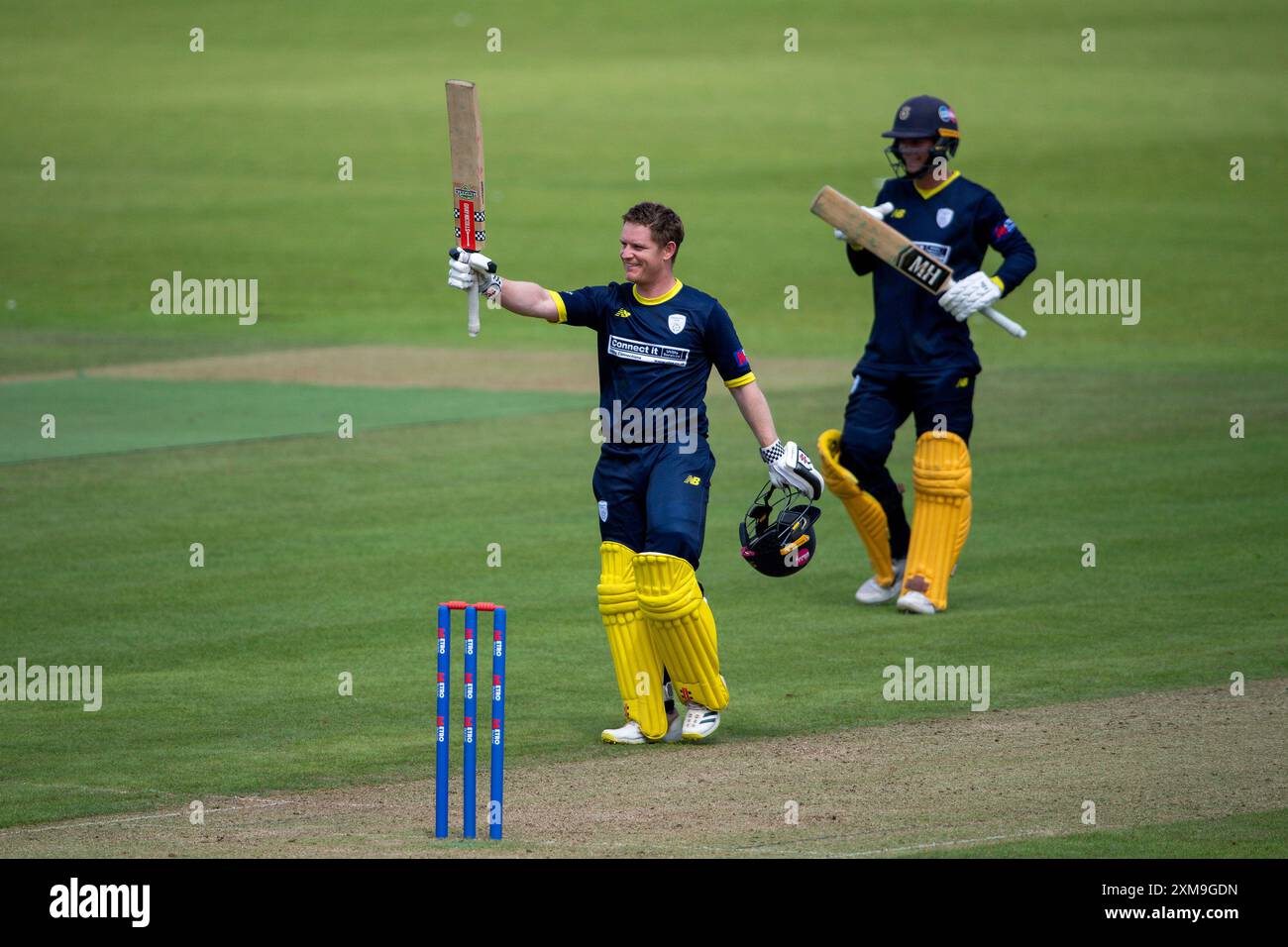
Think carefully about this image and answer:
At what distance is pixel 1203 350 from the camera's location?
2786cm

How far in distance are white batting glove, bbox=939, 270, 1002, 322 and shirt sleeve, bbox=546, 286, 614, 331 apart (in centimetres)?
333

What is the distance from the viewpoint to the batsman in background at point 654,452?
984cm

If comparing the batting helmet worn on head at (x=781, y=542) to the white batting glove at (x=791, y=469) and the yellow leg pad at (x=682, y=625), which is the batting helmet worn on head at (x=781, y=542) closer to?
the white batting glove at (x=791, y=469)

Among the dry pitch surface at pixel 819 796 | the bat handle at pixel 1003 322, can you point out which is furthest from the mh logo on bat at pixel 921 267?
the dry pitch surface at pixel 819 796

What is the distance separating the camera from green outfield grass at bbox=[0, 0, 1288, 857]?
11.2 meters

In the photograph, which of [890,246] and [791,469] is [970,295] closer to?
[890,246]

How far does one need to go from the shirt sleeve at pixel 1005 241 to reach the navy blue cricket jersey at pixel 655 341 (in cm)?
363

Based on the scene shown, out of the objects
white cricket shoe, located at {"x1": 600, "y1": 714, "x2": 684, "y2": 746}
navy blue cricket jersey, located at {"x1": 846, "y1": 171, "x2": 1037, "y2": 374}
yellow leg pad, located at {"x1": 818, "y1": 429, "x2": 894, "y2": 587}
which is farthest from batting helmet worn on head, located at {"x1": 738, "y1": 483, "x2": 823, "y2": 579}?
navy blue cricket jersey, located at {"x1": 846, "y1": 171, "x2": 1037, "y2": 374}

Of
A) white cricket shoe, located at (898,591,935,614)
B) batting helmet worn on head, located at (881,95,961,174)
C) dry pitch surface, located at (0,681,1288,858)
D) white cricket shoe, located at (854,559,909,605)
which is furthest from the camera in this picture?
white cricket shoe, located at (854,559,909,605)

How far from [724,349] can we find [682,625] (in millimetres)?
1359

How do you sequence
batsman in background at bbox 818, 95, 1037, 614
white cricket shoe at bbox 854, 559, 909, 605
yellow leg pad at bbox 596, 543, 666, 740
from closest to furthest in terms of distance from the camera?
yellow leg pad at bbox 596, 543, 666, 740, batsman in background at bbox 818, 95, 1037, 614, white cricket shoe at bbox 854, 559, 909, 605

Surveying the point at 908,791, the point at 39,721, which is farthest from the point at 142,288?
the point at 908,791

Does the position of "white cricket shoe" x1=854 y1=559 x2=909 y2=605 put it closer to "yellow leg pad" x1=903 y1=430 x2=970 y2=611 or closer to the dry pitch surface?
"yellow leg pad" x1=903 y1=430 x2=970 y2=611
